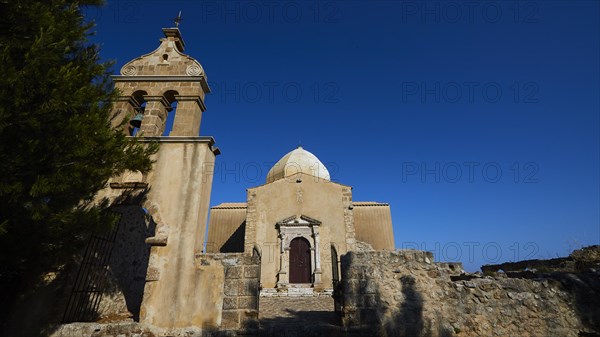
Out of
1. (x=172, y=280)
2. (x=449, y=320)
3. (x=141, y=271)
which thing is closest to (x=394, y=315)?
(x=449, y=320)

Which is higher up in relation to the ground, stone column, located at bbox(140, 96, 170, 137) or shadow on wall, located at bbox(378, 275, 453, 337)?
stone column, located at bbox(140, 96, 170, 137)

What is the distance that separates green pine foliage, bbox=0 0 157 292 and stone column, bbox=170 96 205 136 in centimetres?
157

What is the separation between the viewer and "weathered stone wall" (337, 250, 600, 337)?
187 inches

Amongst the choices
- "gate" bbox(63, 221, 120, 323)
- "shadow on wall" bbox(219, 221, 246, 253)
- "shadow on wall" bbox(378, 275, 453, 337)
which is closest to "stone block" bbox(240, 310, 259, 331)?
"shadow on wall" bbox(378, 275, 453, 337)

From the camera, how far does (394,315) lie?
4.77 metres

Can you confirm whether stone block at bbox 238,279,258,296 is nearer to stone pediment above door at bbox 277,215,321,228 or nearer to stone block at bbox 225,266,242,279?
stone block at bbox 225,266,242,279

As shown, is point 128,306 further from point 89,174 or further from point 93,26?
point 93,26

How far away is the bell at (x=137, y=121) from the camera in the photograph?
20.8 feet

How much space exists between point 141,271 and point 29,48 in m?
5.63

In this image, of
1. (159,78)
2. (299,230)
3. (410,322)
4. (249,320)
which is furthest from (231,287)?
(299,230)

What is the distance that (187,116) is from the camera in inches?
236

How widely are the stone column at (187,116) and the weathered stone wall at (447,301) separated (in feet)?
13.3

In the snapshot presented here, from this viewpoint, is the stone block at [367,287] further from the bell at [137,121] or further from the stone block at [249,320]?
the bell at [137,121]

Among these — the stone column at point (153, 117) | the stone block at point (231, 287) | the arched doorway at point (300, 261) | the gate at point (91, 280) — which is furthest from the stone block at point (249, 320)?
the arched doorway at point (300, 261)
